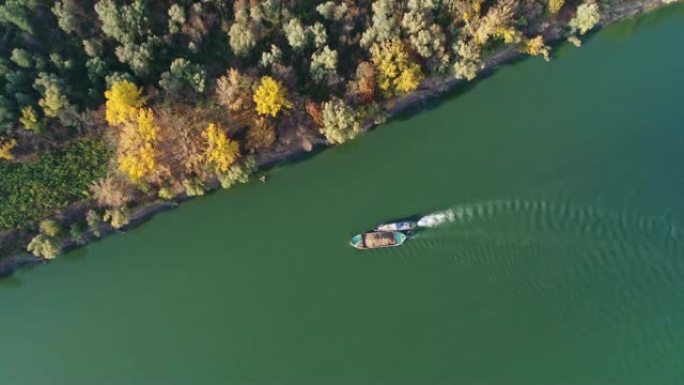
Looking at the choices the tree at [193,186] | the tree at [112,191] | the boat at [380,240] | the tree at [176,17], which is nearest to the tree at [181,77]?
the tree at [176,17]

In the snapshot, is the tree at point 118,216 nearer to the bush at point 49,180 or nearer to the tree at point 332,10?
the bush at point 49,180

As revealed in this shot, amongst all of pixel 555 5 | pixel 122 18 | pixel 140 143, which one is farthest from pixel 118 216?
pixel 555 5

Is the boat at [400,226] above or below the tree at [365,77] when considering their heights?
below

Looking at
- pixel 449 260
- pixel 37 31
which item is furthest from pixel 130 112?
pixel 449 260

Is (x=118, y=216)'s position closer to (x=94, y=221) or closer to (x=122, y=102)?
(x=94, y=221)

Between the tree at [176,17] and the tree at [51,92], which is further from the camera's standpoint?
the tree at [176,17]

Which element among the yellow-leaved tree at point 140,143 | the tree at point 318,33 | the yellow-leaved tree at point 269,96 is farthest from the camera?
the tree at point 318,33

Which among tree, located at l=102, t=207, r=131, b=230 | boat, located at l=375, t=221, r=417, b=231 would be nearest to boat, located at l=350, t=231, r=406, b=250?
boat, located at l=375, t=221, r=417, b=231
